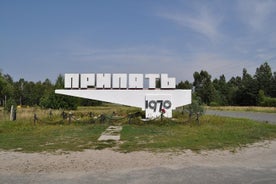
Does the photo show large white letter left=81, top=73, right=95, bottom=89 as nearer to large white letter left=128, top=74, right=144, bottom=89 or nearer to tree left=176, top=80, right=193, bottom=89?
large white letter left=128, top=74, right=144, bottom=89

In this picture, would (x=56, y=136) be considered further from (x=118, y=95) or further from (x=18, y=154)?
(x=118, y=95)

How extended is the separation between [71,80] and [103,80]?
8.40 ft

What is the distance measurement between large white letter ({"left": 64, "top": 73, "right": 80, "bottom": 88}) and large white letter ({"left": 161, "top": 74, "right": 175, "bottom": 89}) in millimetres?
7085

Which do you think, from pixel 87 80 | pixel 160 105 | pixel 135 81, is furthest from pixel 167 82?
pixel 87 80

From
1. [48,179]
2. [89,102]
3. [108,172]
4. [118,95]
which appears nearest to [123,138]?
[108,172]

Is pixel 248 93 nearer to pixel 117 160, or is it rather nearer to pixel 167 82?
pixel 167 82

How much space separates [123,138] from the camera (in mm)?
13656

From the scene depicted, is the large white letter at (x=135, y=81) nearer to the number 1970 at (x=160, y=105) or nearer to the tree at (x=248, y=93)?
the number 1970 at (x=160, y=105)

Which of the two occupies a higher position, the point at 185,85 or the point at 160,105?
the point at 185,85

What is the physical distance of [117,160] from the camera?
888 cm

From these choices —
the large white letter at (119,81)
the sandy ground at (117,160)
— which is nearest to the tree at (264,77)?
the large white letter at (119,81)

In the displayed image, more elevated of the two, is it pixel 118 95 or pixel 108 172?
pixel 118 95

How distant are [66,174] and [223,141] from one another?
7.91 meters

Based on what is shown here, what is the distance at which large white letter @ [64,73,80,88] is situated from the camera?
23.0m
